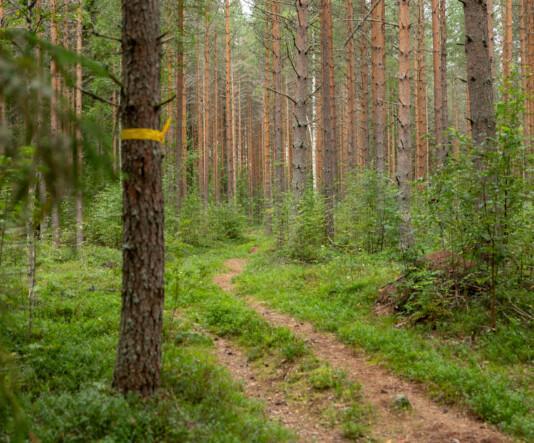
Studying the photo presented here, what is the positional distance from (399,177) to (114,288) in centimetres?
685

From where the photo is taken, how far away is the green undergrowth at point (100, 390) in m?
3.24

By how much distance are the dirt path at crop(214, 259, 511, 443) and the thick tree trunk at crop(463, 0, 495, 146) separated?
159 inches

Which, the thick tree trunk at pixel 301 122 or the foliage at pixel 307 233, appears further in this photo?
the thick tree trunk at pixel 301 122

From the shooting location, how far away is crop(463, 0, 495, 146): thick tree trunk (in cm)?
700

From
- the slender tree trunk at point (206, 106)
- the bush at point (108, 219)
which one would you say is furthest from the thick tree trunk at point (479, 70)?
the slender tree trunk at point (206, 106)

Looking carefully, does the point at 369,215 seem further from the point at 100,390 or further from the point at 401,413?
the point at 100,390

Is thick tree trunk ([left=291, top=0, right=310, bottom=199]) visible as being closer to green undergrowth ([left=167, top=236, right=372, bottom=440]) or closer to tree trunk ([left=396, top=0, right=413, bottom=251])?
tree trunk ([left=396, top=0, right=413, bottom=251])

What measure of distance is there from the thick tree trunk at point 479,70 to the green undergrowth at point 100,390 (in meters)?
5.47

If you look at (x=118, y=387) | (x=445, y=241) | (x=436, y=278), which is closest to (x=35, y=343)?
(x=118, y=387)

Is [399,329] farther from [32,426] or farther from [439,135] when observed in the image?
[439,135]

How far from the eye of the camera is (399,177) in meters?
10.5

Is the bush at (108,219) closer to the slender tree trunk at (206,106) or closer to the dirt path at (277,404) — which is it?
the dirt path at (277,404)

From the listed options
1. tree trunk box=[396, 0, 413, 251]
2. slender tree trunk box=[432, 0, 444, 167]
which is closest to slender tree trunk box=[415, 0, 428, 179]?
slender tree trunk box=[432, 0, 444, 167]

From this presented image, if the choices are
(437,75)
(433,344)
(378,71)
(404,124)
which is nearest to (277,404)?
(433,344)
